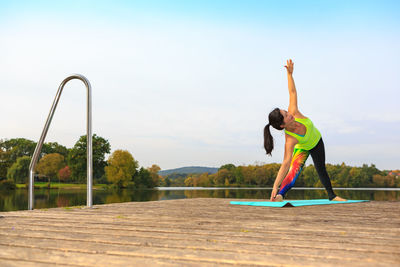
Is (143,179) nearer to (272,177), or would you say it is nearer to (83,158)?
(83,158)

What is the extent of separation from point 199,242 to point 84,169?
4451 centimetres

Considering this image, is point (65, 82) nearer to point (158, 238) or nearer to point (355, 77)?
point (158, 238)

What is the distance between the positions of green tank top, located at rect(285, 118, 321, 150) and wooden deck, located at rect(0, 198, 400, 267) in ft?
7.66

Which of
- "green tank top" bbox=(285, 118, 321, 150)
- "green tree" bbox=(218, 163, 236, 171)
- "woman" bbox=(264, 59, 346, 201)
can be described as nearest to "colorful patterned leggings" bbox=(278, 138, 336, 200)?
"woman" bbox=(264, 59, 346, 201)

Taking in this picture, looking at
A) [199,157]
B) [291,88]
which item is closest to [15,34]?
[199,157]

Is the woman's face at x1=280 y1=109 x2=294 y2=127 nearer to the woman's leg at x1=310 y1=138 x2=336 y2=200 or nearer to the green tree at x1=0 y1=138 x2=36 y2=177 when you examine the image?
the woman's leg at x1=310 y1=138 x2=336 y2=200

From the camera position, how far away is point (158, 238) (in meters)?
2.01

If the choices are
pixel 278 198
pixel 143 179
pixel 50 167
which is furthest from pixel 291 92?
pixel 50 167

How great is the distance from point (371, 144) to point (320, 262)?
29821mm

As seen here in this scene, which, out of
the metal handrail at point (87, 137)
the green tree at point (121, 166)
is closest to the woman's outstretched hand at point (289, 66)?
the metal handrail at point (87, 137)

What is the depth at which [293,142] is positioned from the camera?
4.99 meters

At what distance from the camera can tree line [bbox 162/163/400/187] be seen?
42.0 metres

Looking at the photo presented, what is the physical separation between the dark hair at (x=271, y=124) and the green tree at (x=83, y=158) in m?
41.1

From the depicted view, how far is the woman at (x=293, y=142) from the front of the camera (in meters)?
4.78
